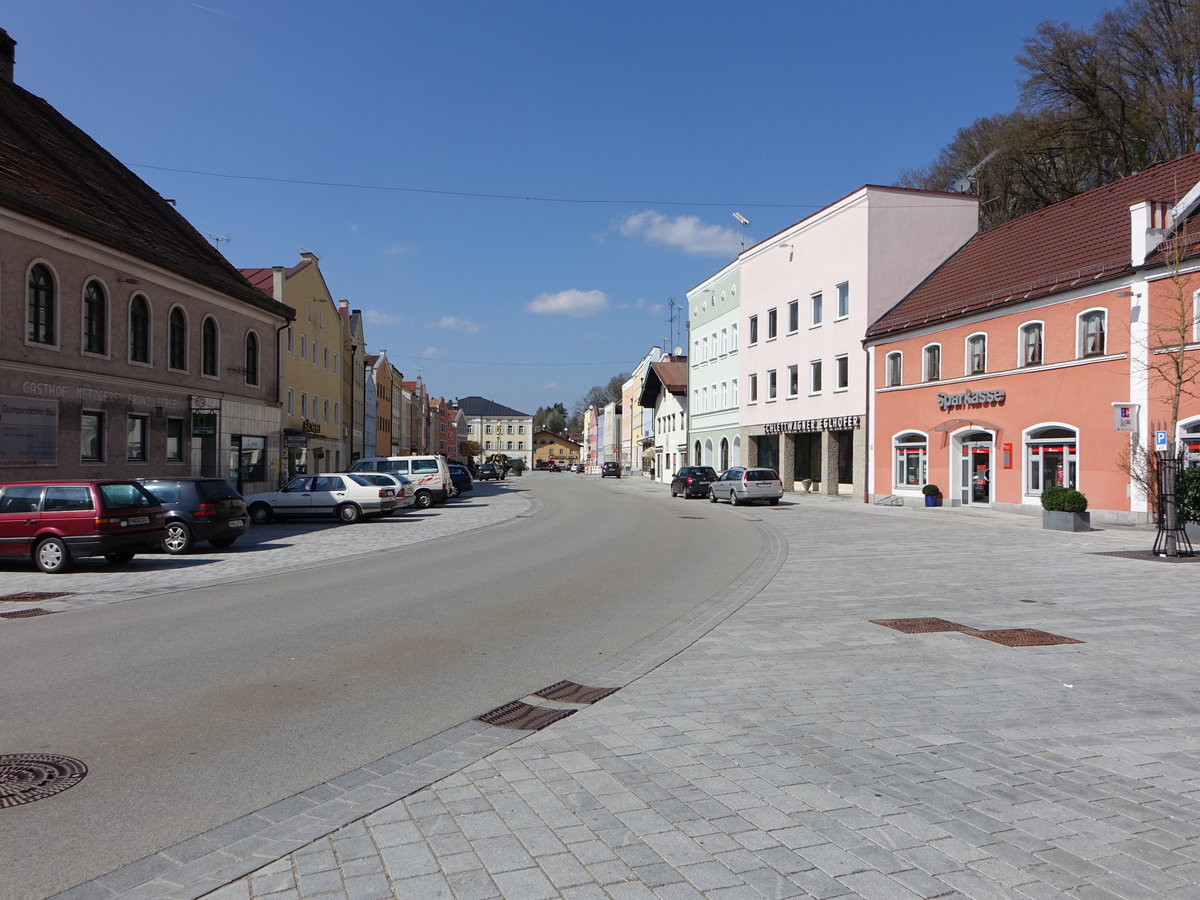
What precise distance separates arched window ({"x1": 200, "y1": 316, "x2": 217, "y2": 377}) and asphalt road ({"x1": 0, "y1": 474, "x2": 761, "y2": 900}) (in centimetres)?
1720

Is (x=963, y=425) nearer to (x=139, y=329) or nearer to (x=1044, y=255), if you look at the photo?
(x=1044, y=255)

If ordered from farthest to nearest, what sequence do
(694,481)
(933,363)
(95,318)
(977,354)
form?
(694,481) < (933,363) < (977,354) < (95,318)

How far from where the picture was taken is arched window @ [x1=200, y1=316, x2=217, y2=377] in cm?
2892

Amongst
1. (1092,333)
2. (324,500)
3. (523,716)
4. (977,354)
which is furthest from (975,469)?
(523,716)

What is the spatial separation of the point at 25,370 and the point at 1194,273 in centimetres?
2824

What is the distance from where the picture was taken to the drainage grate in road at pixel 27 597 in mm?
11516

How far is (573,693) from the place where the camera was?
6.57 meters

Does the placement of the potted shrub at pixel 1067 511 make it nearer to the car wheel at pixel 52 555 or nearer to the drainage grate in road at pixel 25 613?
the drainage grate in road at pixel 25 613

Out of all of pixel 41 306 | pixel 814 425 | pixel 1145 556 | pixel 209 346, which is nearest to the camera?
pixel 1145 556

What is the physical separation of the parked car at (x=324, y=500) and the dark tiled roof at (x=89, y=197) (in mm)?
7414

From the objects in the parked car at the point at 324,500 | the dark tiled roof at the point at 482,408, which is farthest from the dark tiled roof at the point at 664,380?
the dark tiled roof at the point at 482,408

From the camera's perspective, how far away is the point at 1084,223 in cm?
2850

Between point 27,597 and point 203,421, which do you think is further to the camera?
point 203,421

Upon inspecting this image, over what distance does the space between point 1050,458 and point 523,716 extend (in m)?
25.5
